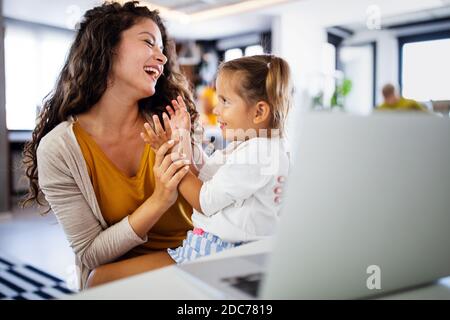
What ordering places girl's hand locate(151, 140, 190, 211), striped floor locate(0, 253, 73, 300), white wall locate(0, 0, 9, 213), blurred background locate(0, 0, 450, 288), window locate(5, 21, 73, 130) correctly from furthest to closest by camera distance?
window locate(5, 21, 73, 130)
blurred background locate(0, 0, 450, 288)
white wall locate(0, 0, 9, 213)
striped floor locate(0, 253, 73, 300)
girl's hand locate(151, 140, 190, 211)

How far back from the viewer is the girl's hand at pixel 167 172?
3.35ft

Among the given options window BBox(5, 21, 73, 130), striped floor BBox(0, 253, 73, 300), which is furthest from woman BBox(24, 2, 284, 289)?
window BBox(5, 21, 73, 130)

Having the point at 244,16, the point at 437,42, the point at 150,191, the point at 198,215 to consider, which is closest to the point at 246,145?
the point at 198,215

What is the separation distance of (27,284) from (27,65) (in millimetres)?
3319

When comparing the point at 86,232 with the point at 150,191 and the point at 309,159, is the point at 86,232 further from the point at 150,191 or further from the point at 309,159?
the point at 309,159

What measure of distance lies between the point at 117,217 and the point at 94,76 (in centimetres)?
42

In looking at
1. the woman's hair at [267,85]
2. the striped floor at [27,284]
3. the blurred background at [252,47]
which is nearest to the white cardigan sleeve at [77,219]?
the woman's hair at [267,85]

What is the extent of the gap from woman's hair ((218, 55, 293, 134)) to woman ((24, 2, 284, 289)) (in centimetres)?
26

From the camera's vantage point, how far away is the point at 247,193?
0.92 metres

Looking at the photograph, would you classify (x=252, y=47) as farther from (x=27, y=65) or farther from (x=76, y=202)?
(x=76, y=202)

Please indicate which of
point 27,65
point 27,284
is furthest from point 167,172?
point 27,65

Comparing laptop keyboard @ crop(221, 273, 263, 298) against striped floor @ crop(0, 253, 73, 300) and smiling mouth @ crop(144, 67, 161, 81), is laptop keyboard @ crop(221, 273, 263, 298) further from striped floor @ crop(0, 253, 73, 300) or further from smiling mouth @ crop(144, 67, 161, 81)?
striped floor @ crop(0, 253, 73, 300)

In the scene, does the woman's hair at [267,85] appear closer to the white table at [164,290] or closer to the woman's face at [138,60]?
the woman's face at [138,60]

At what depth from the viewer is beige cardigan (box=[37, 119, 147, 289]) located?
3.46 ft
